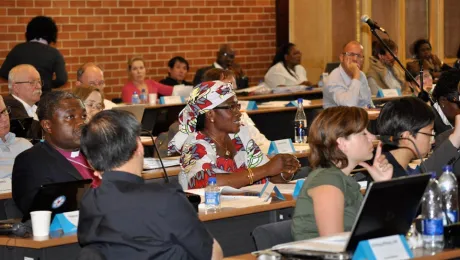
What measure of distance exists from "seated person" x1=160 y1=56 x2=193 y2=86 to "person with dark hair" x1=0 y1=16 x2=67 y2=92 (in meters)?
2.02

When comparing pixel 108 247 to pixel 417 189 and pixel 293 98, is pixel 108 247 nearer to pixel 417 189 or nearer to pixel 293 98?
pixel 417 189

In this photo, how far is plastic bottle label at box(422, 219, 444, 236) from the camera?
10.4 ft

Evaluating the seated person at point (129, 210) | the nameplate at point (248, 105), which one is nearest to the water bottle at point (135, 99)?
the nameplate at point (248, 105)

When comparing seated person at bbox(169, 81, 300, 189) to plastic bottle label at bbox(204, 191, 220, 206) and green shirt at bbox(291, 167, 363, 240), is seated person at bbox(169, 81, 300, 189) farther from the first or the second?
green shirt at bbox(291, 167, 363, 240)

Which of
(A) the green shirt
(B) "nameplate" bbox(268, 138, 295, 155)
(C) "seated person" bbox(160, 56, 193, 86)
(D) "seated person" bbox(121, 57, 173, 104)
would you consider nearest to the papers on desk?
(B) "nameplate" bbox(268, 138, 295, 155)

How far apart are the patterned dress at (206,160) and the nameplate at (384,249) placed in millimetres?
1798

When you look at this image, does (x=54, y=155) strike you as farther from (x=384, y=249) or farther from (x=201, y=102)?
(x=384, y=249)

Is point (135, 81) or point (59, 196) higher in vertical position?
point (135, 81)

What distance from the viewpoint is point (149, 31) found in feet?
35.4

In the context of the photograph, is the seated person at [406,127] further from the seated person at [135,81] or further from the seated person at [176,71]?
the seated person at [176,71]

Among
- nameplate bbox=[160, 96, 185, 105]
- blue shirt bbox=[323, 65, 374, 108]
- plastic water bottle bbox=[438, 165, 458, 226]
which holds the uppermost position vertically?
blue shirt bbox=[323, 65, 374, 108]

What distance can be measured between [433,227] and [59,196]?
1.51 m

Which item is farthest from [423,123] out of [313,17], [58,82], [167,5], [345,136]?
[313,17]

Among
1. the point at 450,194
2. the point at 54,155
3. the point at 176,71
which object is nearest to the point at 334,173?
the point at 450,194
